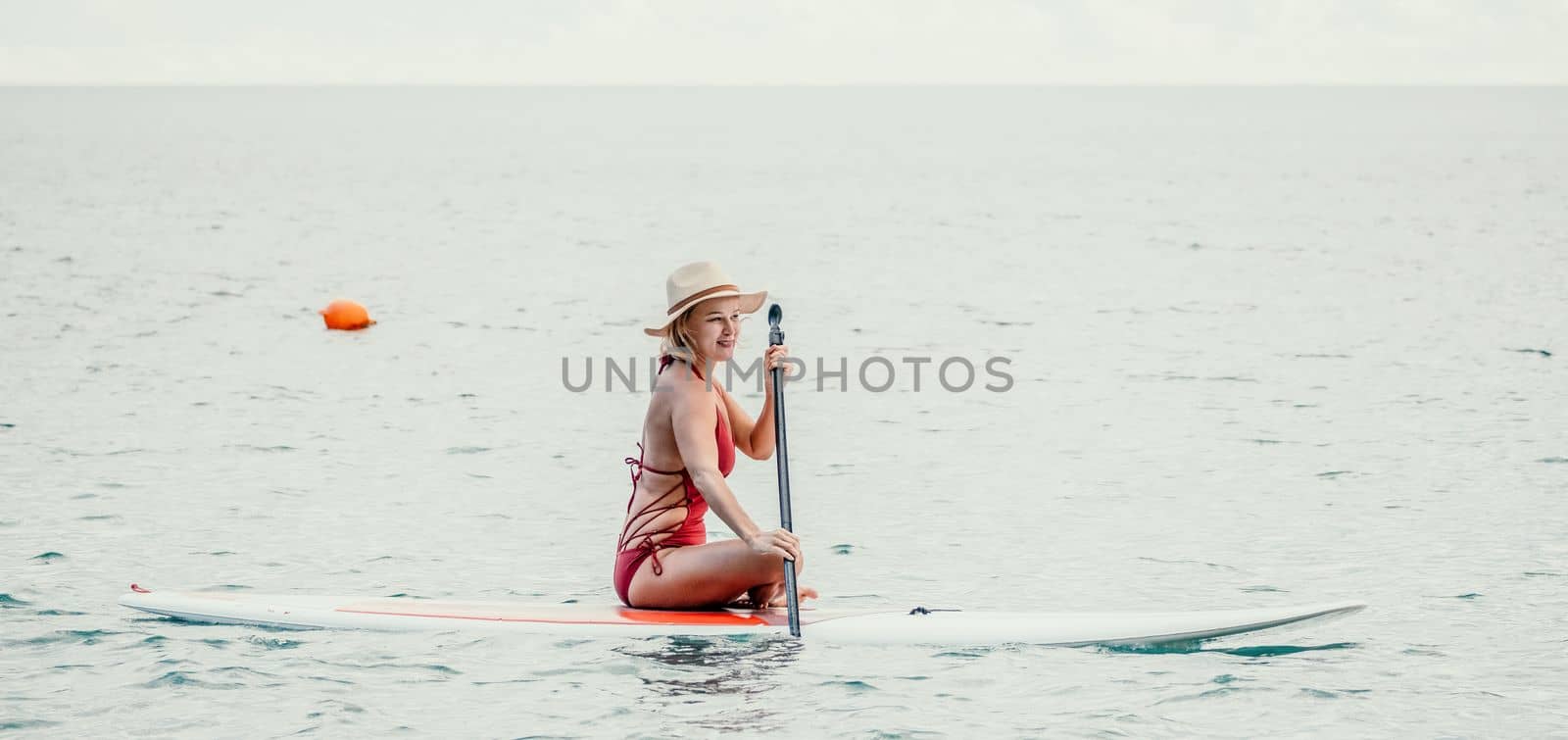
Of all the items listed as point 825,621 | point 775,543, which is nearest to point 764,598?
point 825,621

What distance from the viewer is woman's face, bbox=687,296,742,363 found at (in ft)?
25.0

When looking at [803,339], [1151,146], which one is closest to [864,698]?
[803,339]

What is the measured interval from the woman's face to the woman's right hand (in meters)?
0.78

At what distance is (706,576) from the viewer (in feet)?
25.6

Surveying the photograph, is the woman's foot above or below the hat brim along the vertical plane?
below

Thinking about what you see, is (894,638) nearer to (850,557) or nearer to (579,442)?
(850,557)

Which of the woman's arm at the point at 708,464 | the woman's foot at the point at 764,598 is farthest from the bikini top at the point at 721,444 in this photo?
the woman's foot at the point at 764,598

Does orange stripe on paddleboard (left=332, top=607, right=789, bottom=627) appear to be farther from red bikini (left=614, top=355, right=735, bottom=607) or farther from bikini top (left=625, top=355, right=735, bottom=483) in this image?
bikini top (left=625, top=355, right=735, bottom=483)

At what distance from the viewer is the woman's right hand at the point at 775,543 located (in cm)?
747

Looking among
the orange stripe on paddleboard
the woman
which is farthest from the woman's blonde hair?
the orange stripe on paddleboard

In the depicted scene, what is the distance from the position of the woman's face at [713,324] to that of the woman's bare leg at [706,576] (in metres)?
0.83

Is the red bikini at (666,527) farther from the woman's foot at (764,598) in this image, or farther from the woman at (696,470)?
the woman's foot at (764,598)

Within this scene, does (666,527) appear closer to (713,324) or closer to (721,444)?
(721,444)

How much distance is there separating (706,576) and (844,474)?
19.0 feet
